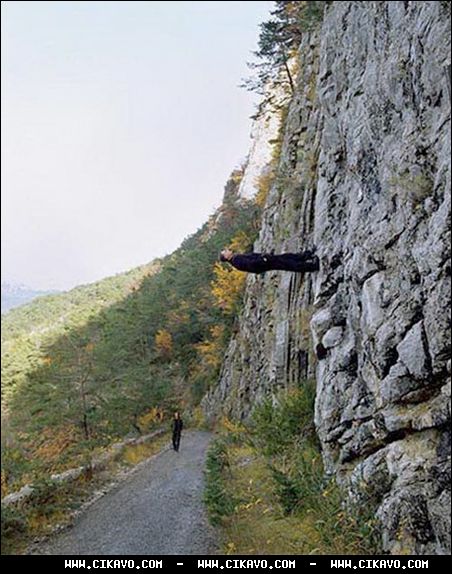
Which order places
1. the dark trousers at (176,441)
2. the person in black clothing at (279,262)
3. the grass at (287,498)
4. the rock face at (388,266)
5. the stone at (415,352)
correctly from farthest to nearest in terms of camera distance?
the dark trousers at (176,441) < the person in black clothing at (279,262) < the grass at (287,498) < the stone at (415,352) < the rock face at (388,266)

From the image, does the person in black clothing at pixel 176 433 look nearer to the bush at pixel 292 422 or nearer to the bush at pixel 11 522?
the bush at pixel 292 422

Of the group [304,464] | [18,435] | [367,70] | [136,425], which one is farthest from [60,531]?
[18,435]

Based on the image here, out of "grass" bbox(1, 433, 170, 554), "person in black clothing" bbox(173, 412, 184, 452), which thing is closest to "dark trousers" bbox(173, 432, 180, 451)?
"person in black clothing" bbox(173, 412, 184, 452)

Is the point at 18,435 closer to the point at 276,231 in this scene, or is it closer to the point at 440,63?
the point at 276,231

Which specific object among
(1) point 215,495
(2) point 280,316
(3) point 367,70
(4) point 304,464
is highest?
(3) point 367,70

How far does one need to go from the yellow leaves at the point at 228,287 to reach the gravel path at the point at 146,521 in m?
10.3

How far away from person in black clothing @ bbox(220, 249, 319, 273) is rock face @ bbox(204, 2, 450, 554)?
0.30 m

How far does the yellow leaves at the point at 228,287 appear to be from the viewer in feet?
81.3

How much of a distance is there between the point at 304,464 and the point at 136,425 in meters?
18.9

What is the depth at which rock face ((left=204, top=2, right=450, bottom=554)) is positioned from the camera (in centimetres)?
555

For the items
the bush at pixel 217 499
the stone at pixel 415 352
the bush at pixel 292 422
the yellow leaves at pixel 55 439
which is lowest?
the yellow leaves at pixel 55 439

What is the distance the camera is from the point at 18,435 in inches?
1292

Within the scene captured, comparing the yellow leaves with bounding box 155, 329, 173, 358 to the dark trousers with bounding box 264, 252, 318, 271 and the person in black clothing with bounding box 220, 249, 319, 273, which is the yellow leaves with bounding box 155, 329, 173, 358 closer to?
the person in black clothing with bounding box 220, 249, 319, 273

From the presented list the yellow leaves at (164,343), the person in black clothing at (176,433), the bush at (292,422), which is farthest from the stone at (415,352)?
the yellow leaves at (164,343)
